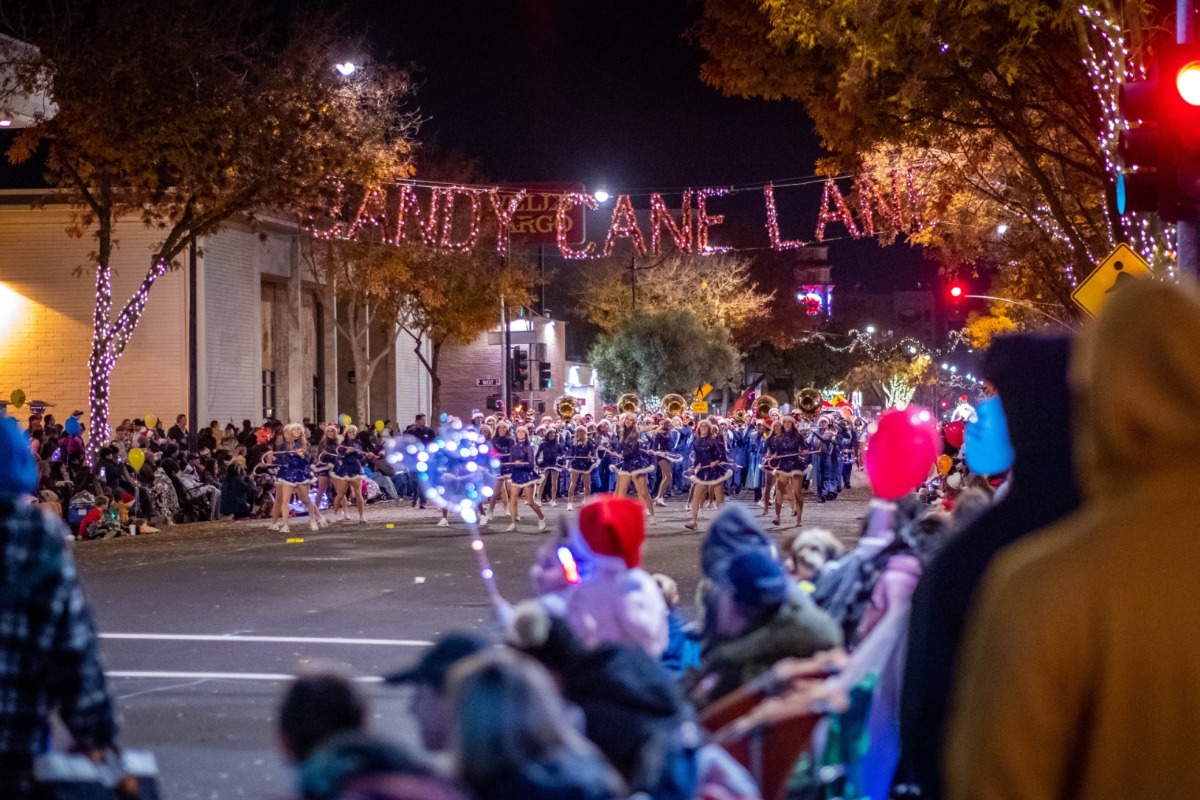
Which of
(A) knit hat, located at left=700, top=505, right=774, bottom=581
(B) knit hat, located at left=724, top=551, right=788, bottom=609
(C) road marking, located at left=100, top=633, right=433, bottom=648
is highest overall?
(A) knit hat, located at left=700, top=505, right=774, bottom=581

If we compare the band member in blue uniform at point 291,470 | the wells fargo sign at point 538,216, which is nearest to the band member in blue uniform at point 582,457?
the band member in blue uniform at point 291,470

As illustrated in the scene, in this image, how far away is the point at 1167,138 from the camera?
31.0 feet

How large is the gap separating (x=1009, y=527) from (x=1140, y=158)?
23.3ft

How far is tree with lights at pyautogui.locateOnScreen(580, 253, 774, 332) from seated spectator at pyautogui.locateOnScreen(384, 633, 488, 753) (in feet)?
197

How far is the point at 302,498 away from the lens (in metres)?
24.2

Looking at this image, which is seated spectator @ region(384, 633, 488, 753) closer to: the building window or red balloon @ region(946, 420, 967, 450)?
red balloon @ region(946, 420, 967, 450)

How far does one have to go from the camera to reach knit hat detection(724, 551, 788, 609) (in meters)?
4.53

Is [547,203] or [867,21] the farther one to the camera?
[547,203]

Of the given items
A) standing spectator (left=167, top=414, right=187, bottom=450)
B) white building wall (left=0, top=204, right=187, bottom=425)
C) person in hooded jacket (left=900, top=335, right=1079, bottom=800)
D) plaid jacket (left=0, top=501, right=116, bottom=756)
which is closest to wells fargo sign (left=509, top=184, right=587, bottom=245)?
white building wall (left=0, top=204, right=187, bottom=425)

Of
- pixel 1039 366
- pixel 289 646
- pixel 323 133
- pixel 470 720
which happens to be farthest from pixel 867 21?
pixel 470 720

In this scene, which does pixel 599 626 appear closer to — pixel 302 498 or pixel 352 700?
pixel 352 700

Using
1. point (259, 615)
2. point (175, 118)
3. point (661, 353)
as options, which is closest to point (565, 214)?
point (175, 118)

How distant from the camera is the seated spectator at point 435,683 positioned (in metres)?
3.56

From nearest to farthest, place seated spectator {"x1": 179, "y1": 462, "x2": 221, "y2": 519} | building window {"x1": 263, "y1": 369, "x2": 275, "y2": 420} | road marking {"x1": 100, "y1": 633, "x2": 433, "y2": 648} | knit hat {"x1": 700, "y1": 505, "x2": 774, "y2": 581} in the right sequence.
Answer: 1. knit hat {"x1": 700, "y1": 505, "x2": 774, "y2": 581}
2. road marking {"x1": 100, "y1": 633, "x2": 433, "y2": 648}
3. seated spectator {"x1": 179, "y1": 462, "x2": 221, "y2": 519}
4. building window {"x1": 263, "y1": 369, "x2": 275, "y2": 420}
